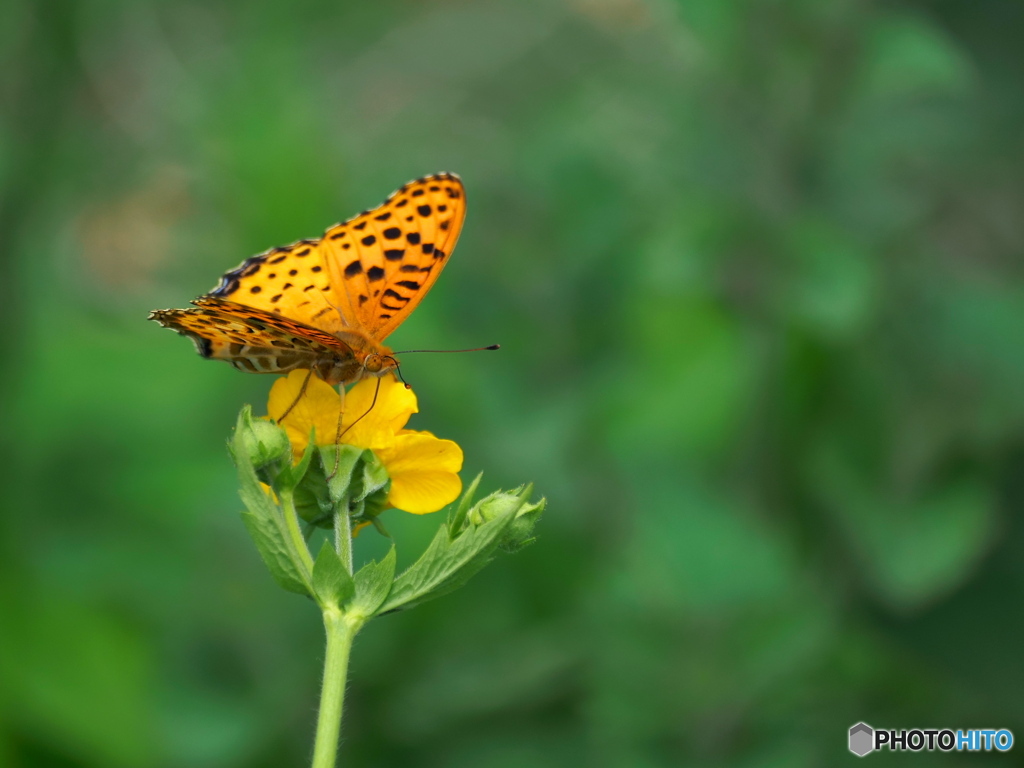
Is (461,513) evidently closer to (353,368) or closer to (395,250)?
(353,368)

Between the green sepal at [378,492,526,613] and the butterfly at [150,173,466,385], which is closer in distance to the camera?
the green sepal at [378,492,526,613]

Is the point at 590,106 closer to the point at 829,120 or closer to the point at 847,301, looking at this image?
the point at 829,120

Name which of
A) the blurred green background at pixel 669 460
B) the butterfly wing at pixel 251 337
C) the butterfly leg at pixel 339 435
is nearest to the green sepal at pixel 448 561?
the butterfly leg at pixel 339 435

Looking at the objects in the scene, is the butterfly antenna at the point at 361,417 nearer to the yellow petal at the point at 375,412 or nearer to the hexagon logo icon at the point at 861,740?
the yellow petal at the point at 375,412

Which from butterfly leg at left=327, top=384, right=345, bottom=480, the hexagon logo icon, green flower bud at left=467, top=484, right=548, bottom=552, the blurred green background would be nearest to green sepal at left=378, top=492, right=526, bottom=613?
green flower bud at left=467, top=484, right=548, bottom=552

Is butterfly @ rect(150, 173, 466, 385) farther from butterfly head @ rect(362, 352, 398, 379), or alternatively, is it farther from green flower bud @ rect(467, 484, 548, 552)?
green flower bud @ rect(467, 484, 548, 552)
